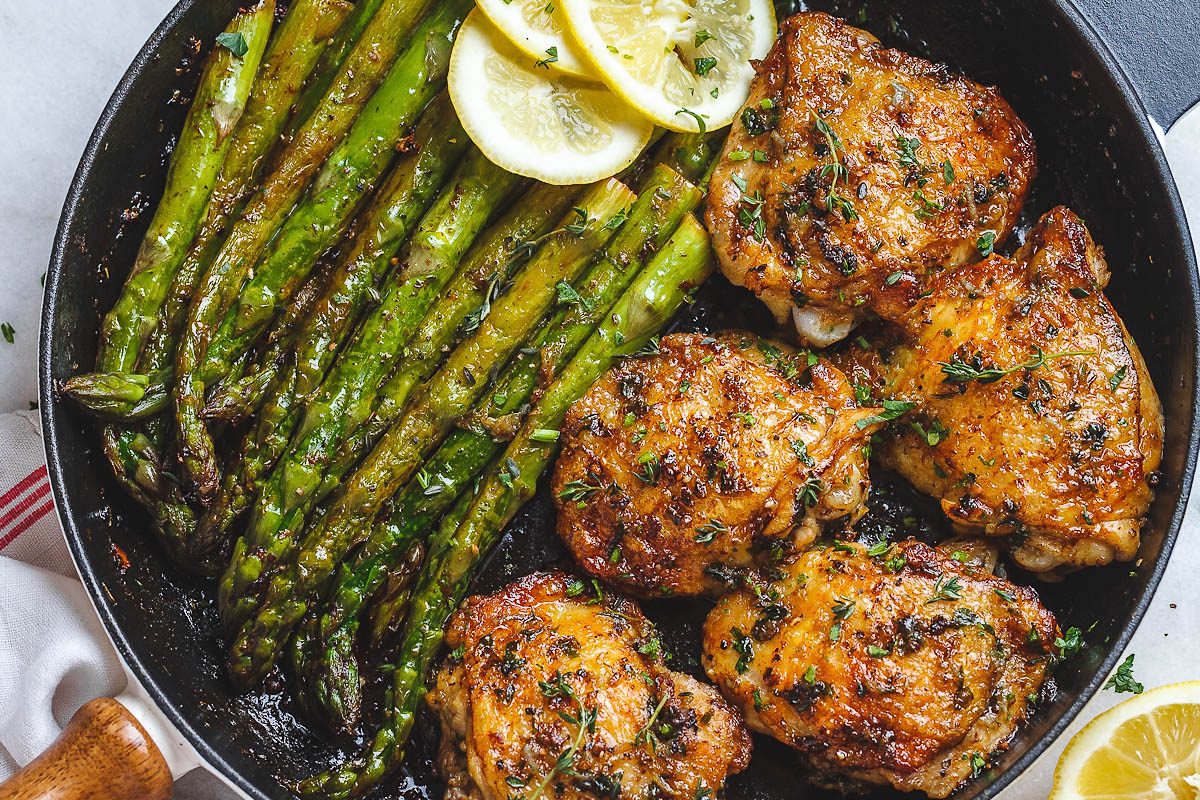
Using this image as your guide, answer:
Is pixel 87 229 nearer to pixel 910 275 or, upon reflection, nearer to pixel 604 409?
pixel 604 409

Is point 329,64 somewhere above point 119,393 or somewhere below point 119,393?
above

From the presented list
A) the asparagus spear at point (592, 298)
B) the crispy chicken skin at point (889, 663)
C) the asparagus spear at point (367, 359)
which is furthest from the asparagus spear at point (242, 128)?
the crispy chicken skin at point (889, 663)

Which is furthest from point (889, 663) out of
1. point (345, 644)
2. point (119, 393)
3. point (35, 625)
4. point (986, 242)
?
point (35, 625)

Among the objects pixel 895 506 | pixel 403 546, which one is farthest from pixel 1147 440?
pixel 403 546

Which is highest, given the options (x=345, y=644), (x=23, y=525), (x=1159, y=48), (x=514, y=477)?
(x=1159, y=48)

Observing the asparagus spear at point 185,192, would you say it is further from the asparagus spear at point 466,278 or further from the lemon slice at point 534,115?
the lemon slice at point 534,115

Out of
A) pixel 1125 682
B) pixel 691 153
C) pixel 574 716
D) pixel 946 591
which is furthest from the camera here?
pixel 691 153

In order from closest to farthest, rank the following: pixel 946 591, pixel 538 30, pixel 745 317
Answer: pixel 946 591
pixel 538 30
pixel 745 317

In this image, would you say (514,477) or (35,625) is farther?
(35,625)

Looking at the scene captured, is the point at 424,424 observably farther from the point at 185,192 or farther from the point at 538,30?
the point at 538,30
